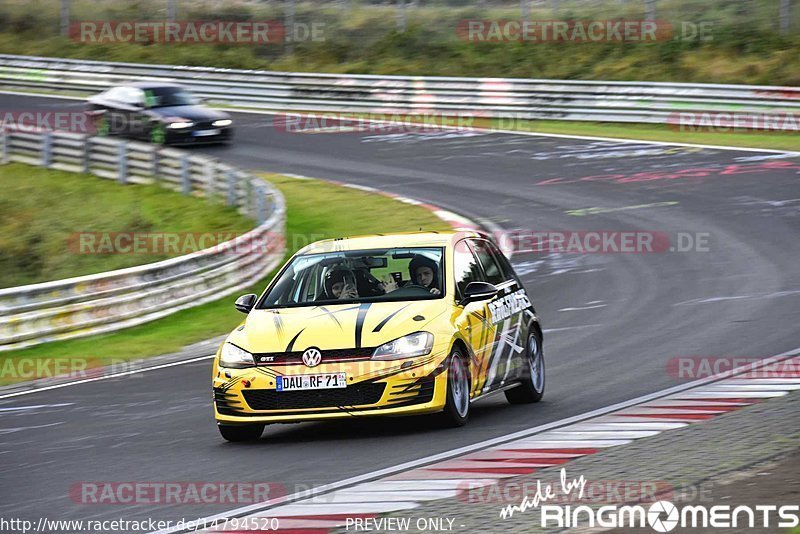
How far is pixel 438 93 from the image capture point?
1383 inches

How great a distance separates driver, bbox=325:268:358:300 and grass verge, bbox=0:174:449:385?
5447 mm

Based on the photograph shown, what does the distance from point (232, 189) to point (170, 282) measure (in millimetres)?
6438

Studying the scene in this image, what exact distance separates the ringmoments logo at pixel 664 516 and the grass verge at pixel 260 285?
9113 millimetres

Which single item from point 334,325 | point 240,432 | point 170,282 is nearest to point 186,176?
point 170,282

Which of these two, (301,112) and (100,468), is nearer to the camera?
(100,468)

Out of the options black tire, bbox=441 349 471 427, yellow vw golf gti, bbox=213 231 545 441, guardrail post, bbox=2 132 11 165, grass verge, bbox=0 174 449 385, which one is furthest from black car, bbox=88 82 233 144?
black tire, bbox=441 349 471 427

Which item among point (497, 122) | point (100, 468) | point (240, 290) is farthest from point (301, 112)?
point (100, 468)

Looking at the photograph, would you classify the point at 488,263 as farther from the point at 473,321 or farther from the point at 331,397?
the point at 331,397

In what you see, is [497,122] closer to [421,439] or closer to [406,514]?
[421,439]

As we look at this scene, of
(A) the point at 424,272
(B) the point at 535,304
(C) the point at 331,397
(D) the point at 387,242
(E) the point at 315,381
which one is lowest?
(B) the point at 535,304

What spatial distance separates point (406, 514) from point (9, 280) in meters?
16.6

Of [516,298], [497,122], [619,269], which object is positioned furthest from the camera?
[497,122]

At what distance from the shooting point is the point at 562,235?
21922 millimetres

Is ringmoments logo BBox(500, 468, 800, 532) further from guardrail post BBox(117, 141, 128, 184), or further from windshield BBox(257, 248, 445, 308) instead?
guardrail post BBox(117, 141, 128, 184)
